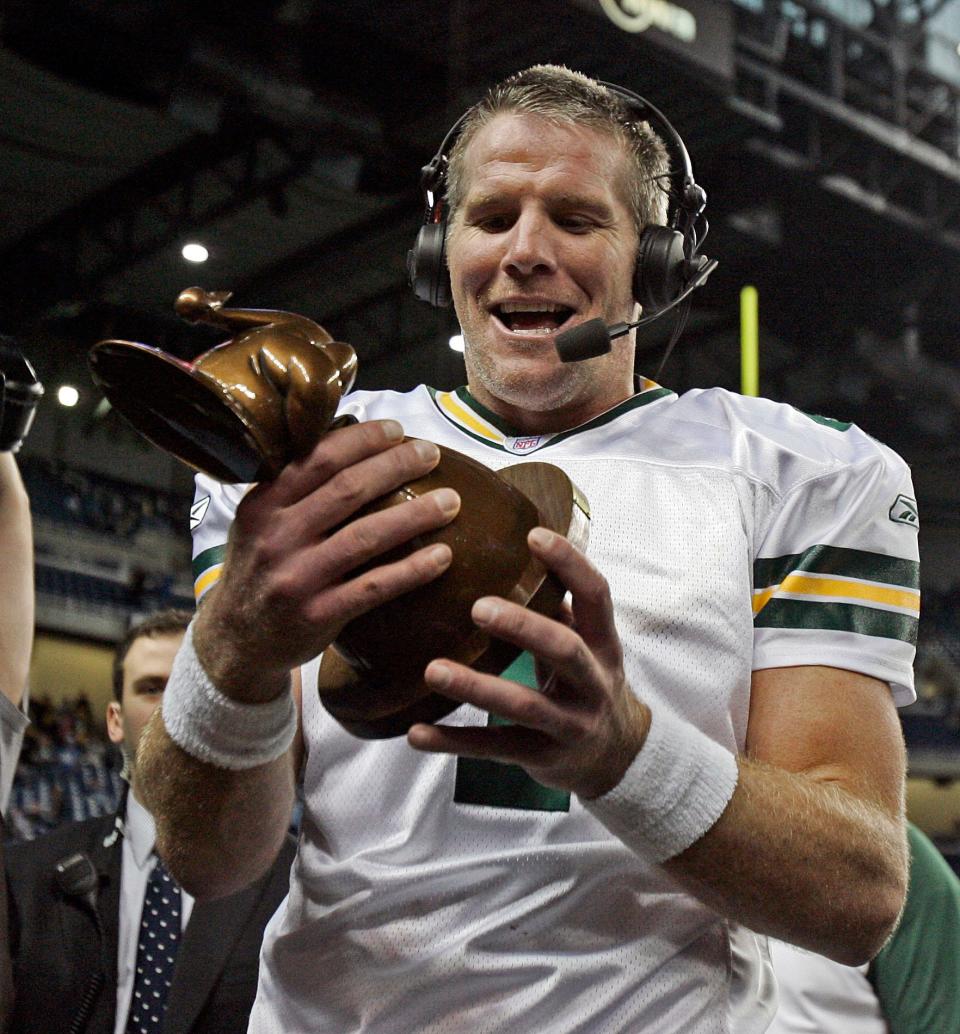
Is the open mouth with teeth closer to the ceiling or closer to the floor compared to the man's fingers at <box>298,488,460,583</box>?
closer to the floor

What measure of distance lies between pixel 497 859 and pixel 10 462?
43.8 inches

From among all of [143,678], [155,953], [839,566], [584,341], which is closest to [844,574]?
[839,566]

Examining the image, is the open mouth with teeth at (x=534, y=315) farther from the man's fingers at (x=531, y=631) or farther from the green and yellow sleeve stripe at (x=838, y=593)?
the man's fingers at (x=531, y=631)

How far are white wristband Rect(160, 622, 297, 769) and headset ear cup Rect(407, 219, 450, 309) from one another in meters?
0.60

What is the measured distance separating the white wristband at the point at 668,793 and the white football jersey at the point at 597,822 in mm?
50

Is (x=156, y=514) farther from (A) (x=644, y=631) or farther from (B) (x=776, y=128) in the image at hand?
(A) (x=644, y=631)

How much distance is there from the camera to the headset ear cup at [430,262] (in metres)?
1.38

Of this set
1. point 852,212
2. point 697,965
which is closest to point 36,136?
point 852,212

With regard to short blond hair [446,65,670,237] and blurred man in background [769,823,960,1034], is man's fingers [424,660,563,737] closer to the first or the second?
short blond hair [446,65,670,237]

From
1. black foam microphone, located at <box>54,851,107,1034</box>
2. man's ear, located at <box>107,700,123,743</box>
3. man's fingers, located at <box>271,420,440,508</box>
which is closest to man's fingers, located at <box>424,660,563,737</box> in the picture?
man's fingers, located at <box>271,420,440,508</box>

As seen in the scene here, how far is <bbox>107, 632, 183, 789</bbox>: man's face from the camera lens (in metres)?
2.58

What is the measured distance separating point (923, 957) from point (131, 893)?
49.8 inches

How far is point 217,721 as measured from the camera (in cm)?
88

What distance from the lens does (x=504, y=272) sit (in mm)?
1239
